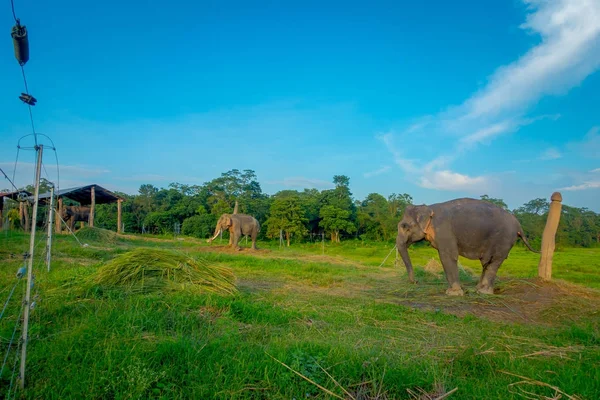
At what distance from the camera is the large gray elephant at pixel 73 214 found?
83.3 feet

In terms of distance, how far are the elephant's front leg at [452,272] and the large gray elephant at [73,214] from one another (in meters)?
26.0

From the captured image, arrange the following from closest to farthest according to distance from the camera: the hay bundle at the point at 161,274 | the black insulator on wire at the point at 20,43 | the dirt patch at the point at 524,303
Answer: the black insulator on wire at the point at 20,43
the hay bundle at the point at 161,274
the dirt patch at the point at 524,303

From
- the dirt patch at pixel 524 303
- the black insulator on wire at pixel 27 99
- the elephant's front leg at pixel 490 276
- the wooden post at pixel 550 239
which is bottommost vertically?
the dirt patch at pixel 524 303

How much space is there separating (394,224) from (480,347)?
A: 128 ft

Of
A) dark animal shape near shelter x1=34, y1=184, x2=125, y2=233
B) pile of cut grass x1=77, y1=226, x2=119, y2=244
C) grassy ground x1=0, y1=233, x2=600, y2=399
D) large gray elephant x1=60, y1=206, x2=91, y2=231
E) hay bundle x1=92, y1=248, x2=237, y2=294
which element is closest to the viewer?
grassy ground x1=0, y1=233, x2=600, y2=399

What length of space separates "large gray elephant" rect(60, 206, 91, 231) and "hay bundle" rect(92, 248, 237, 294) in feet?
75.2

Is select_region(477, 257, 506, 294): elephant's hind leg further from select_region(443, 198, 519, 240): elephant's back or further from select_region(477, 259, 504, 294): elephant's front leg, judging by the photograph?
select_region(443, 198, 519, 240): elephant's back

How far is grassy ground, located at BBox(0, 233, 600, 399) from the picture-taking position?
9.53ft

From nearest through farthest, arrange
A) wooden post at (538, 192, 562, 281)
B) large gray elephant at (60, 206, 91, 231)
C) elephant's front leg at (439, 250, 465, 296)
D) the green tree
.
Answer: elephant's front leg at (439, 250, 465, 296)
wooden post at (538, 192, 562, 281)
large gray elephant at (60, 206, 91, 231)
the green tree

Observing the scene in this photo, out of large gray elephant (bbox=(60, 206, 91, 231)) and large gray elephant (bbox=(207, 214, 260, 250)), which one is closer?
large gray elephant (bbox=(207, 214, 260, 250))

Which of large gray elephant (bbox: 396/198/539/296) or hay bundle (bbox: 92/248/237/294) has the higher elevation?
large gray elephant (bbox: 396/198/539/296)

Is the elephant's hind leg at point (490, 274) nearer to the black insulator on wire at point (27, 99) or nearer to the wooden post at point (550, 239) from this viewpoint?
the wooden post at point (550, 239)

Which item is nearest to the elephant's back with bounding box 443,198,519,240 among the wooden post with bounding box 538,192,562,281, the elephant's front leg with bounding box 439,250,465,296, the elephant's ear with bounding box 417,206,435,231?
the elephant's ear with bounding box 417,206,435,231

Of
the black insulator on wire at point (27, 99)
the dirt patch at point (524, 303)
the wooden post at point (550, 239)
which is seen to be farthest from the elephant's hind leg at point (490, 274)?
the black insulator on wire at point (27, 99)
